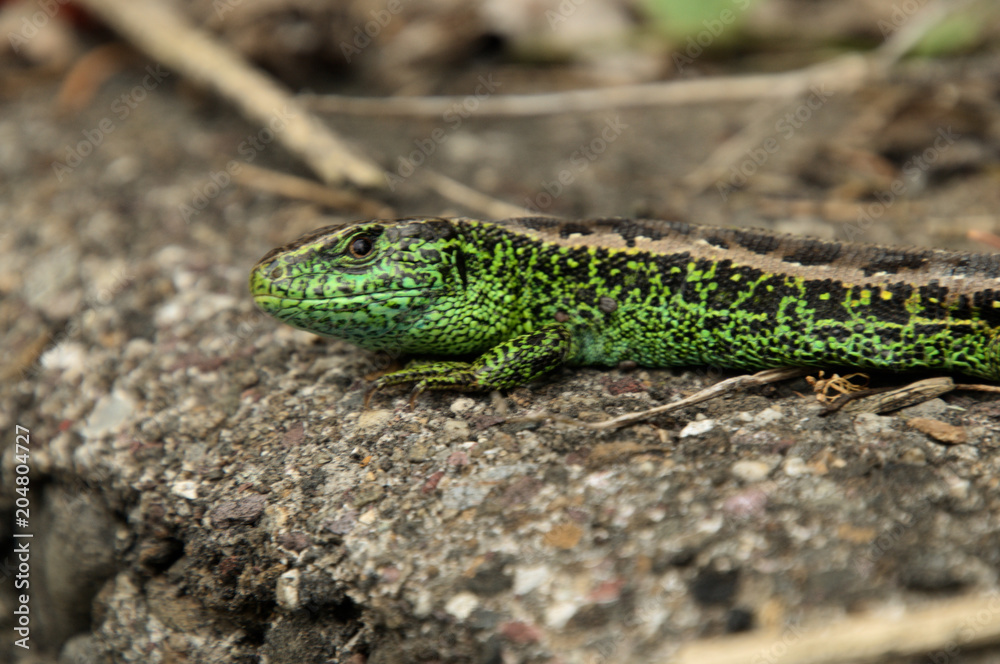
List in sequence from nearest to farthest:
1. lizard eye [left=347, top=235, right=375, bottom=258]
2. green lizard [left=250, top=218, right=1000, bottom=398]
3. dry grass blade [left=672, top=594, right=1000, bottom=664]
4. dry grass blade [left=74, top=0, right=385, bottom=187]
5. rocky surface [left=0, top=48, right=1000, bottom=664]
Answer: dry grass blade [left=672, top=594, right=1000, bottom=664]
rocky surface [left=0, top=48, right=1000, bottom=664]
green lizard [left=250, top=218, right=1000, bottom=398]
lizard eye [left=347, top=235, right=375, bottom=258]
dry grass blade [left=74, top=0, right=385, bottom=187]

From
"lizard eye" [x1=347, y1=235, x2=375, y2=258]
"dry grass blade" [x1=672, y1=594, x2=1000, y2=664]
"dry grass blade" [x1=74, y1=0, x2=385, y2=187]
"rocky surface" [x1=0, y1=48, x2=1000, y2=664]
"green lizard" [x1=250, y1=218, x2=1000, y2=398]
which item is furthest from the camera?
"dry grass blade" [x1=74, y1=0, x2=385, y2=187]

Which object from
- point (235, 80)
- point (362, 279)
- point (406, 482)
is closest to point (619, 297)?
point (362, 279)

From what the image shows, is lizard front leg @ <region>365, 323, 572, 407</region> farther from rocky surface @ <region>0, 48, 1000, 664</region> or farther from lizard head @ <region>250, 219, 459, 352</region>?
lizard head @ <region>250, 219, 459, 352</region>

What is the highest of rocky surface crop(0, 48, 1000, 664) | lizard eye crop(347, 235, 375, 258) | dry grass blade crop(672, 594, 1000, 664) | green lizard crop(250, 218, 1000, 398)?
lizard eye crop(347, 235, 375, 258)

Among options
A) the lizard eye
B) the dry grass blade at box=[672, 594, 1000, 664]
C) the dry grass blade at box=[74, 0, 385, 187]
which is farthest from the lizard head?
the dry grass blade at box=[672, 594, 1000, 664]

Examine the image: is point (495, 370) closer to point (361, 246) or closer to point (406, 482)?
point (406, 482)

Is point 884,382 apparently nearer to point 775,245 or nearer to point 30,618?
point 775,245

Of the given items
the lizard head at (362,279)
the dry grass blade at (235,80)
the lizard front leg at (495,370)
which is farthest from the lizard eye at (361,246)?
the dry grass blade at (235,80)
